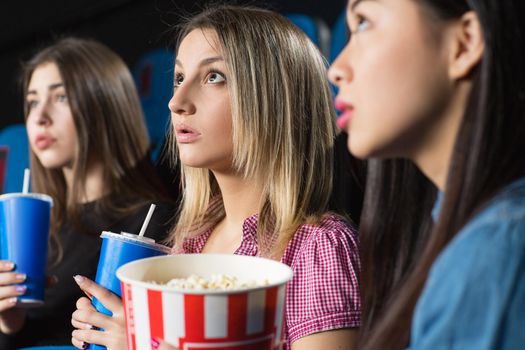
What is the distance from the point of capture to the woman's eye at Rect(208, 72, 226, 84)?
3.41 ft

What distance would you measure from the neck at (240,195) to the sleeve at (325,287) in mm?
153

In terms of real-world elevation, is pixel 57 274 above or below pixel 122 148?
below

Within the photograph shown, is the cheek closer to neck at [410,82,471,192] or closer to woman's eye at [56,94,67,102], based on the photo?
neck at [410,82,471,192]

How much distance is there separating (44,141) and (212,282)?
1.06m

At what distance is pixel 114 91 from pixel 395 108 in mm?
1147

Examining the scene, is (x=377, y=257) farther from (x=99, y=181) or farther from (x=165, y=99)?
(x=165, y=99)

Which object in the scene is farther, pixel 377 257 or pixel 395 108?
pixel 377 257

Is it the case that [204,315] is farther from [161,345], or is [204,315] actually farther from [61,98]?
[61,98]

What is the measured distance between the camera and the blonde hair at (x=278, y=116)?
1.02m

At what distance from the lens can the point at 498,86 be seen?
0.59m

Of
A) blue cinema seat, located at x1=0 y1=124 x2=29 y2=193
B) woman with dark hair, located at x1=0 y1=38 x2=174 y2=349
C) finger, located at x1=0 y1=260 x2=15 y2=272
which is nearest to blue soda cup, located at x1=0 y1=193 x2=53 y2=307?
finger, located at x1=0 y1=260 x2=15 y2=272

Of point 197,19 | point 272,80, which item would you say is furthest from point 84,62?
point 272,80

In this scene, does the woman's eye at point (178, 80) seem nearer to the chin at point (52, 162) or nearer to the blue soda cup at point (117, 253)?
the blue soda cup at point (117, 253)

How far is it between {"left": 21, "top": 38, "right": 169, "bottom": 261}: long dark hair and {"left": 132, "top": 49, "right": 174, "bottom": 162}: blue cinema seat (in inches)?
12.4
